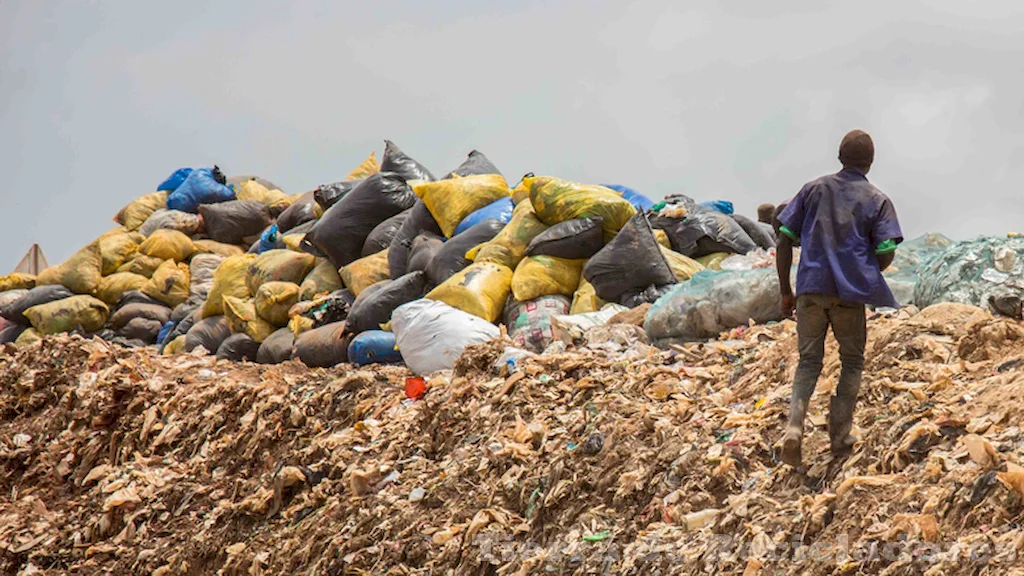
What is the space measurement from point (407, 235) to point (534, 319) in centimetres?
189

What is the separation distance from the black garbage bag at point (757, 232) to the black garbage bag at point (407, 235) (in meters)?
2.34

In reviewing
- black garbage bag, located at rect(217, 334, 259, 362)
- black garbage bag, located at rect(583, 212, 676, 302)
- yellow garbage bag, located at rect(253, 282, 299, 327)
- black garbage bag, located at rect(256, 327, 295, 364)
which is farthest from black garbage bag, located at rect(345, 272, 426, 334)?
black garbage bag, located at rect(583, 212, 676, 302)

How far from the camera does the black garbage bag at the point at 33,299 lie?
10023 mm

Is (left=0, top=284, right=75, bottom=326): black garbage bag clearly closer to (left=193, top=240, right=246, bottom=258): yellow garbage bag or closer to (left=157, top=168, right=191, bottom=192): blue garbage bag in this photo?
(left=193, top=240, right=246, bottom=258): yellow garbage bag

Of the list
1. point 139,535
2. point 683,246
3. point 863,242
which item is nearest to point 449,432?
point 139,535

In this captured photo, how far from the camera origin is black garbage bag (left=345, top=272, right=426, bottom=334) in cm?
704

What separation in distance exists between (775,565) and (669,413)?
4.19ft

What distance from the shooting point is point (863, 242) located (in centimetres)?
334

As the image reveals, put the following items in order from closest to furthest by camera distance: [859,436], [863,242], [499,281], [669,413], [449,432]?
[863,242] → [859,436] → [669,413] → [449,432] → [499,281]

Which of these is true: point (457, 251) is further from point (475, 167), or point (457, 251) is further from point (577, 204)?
point (475, 167)

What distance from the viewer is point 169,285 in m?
9.84

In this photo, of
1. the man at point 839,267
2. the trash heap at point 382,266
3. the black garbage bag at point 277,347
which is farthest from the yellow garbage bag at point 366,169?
the man at point 839,267

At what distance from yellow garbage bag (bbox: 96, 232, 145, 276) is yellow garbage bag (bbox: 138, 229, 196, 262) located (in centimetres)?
24

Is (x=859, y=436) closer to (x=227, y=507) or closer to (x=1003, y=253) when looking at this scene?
(x=1003, y=253)
